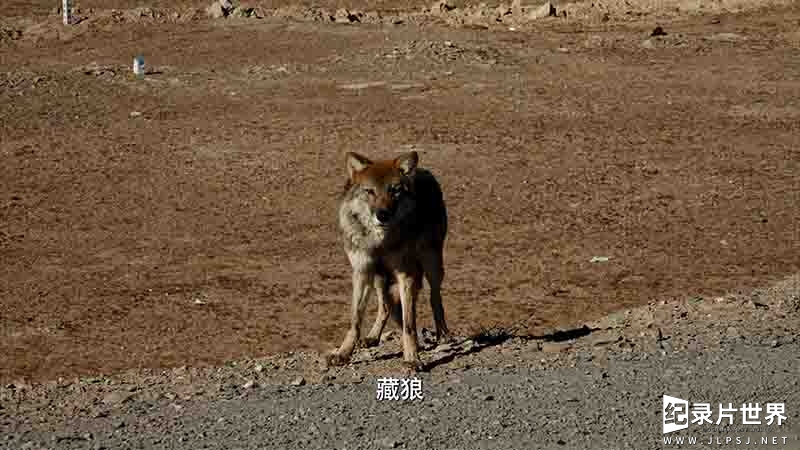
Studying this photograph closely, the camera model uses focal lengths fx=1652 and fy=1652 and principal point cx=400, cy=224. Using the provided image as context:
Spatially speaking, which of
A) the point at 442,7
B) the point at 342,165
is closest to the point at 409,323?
the point at 342,165

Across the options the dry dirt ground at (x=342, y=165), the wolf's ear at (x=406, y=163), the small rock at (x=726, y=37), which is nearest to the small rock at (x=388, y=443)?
the wolf's ear at (x=406, y=163)

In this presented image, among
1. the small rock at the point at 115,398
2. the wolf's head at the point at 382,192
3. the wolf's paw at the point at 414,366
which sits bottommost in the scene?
the wolf's paw at the point at 414,366

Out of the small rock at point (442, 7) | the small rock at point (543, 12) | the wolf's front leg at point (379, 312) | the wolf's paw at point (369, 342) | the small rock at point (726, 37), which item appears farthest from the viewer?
the small rock at point (442, 7)

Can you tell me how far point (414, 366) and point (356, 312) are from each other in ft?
2.36

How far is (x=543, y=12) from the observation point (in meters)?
31.2

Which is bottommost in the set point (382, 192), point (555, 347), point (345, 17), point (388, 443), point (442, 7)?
point (442, 7)

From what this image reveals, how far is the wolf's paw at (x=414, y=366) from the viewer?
9855mm

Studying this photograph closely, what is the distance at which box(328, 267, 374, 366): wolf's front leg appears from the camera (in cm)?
1030

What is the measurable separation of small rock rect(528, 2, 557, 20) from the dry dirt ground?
0.59 feet

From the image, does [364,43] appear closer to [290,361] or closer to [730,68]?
[730,68]
